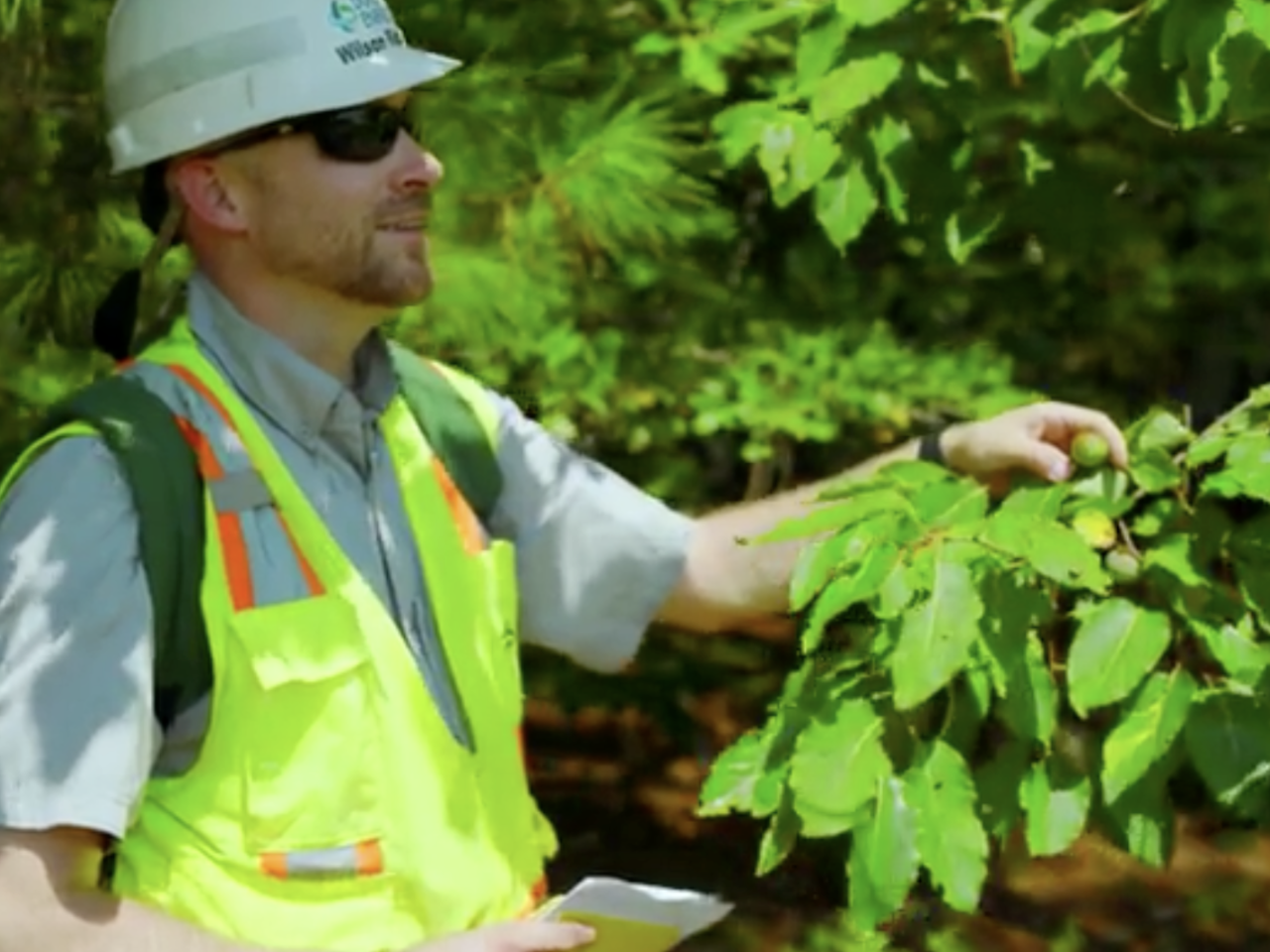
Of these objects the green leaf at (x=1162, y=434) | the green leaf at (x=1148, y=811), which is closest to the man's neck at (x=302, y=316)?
the green leaf at (x=1162, y=434)

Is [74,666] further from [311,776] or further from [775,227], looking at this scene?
[775,227]

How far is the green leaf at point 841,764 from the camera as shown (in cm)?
197

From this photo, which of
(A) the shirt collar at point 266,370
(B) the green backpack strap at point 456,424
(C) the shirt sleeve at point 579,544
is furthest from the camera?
(C) the shirt sleeve at point 579,544

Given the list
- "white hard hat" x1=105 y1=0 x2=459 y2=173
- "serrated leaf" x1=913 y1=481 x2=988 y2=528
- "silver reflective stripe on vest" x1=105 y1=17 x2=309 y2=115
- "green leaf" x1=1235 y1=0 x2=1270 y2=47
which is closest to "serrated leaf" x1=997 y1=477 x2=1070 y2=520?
"serrated leaf" x1=913 y1=481 x2=988 y2=528

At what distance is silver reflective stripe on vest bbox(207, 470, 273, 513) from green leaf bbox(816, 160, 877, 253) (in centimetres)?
102

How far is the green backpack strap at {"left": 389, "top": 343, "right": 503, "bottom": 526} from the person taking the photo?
251cm

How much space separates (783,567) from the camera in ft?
8.52

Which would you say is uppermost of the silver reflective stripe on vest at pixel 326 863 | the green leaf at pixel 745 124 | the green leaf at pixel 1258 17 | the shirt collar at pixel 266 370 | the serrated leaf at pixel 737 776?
the green leaf at pixel 1258 17

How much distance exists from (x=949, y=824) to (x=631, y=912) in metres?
0.36

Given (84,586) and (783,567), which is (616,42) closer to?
(783,567)

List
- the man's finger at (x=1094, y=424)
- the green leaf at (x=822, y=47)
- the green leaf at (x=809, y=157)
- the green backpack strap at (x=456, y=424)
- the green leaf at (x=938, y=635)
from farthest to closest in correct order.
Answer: the green leaf at (x=809, y=157), the green leaf at (x=822, y=47), the green backpack strap at (x=456, y=424), the man's finger at (x=1094, y=424), the green leaf at (x=938, y=635)

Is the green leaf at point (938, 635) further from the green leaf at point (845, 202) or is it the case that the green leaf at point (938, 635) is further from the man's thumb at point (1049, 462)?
the green leaf at point (845, 202)

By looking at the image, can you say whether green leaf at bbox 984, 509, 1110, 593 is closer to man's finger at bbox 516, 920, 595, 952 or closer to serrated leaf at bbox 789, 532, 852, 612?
serrated leaf at bbox 789, 532, 852, 612

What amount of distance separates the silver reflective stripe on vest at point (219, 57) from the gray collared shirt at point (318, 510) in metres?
0.22
